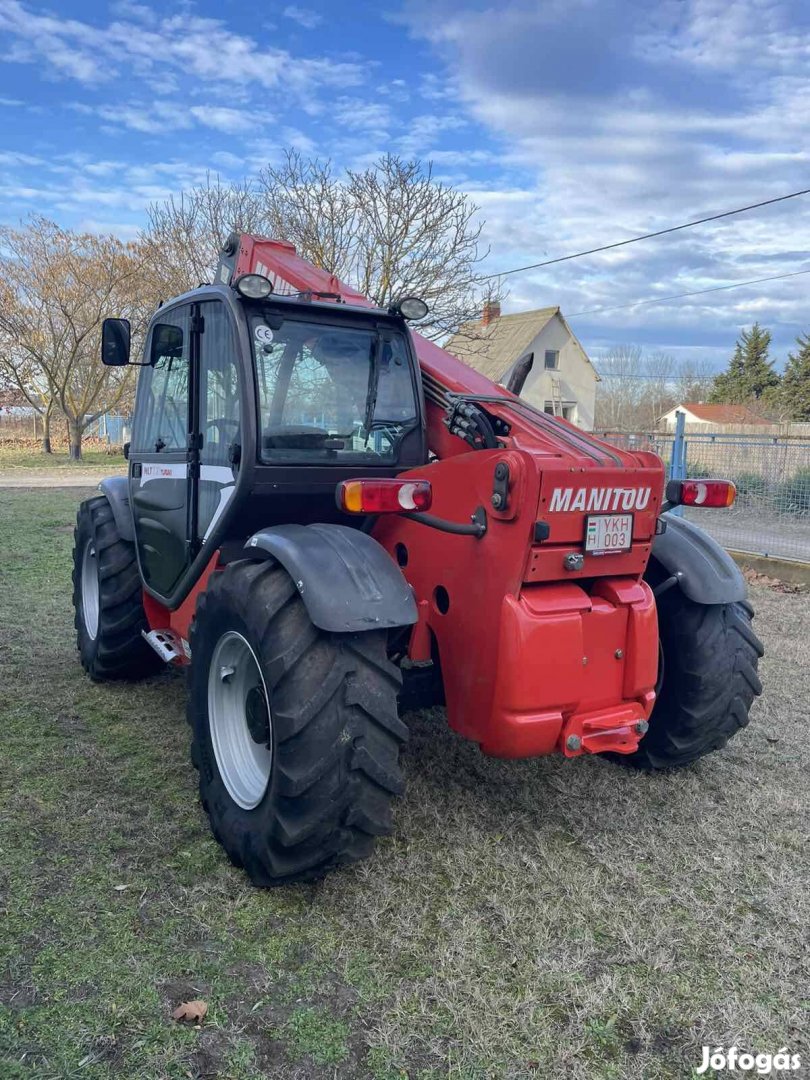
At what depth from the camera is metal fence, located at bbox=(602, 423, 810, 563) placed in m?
9.15

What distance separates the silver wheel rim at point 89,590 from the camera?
528cm

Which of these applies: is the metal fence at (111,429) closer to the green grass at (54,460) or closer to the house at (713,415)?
the green grass at (54,460)

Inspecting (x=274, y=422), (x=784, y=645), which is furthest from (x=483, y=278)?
(x=274, y=422)

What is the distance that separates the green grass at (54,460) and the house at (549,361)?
15.6 metres

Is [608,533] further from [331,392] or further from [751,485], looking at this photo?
[751,485]

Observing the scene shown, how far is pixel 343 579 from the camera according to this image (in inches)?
111

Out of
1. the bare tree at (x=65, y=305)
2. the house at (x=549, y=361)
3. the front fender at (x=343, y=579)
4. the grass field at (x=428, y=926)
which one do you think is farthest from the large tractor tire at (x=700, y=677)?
the house at (x=549, y=361)

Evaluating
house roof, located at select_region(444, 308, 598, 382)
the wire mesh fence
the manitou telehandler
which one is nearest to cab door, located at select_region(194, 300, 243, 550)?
the manitou telehandler

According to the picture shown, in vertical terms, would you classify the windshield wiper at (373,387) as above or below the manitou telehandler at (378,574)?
above

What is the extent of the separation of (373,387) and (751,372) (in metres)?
49.8

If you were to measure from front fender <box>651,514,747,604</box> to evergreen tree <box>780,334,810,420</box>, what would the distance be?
3912cm

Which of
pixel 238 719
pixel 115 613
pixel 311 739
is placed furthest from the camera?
pixel 115 613

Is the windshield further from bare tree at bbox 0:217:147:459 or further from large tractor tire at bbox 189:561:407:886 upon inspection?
bare tree at bbox 0:217:147:459

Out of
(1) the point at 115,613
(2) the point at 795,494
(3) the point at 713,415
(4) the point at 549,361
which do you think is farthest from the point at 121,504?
(3) the point at 713,415
